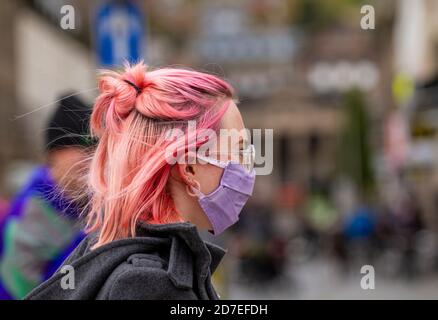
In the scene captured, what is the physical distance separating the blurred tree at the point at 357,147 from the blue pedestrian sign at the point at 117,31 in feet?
67.7

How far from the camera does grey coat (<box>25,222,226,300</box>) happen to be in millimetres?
1831

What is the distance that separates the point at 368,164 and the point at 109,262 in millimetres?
27622

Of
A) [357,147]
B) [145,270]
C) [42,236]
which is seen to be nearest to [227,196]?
[145,270]

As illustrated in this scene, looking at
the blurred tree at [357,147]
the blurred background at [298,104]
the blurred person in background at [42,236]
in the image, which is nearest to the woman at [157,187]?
the blurred background at [298,104]

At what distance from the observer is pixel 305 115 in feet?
225

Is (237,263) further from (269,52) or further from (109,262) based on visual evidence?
(269,52)

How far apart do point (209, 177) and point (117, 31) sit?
5.71m

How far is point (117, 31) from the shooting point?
25.2ft

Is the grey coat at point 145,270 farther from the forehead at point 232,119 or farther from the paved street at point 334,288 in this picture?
the paved street at point 334,288

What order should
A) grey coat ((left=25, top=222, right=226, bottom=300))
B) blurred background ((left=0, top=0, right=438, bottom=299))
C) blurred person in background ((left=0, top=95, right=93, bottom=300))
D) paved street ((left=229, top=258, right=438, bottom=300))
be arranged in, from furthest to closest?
1. paved street ((left=229, top=258, right=438, bottom=300))
2. blurred background ((left=0, top=0, right=438, bottom=299))
3. blurred person in background ((left=0, top=95, right=93, bottom=300))
4. grey coat ((left=25, top=222, right=226, bottom=300))

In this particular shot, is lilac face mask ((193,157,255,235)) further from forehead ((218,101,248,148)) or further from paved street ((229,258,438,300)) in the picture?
paved street ((229,258,438,300))

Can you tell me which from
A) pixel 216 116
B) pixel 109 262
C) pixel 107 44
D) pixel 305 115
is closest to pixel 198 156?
pixel 216 116

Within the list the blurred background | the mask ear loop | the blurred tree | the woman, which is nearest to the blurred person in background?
the blurred background

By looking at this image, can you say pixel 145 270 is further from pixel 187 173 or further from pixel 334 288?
pixel 334 288
